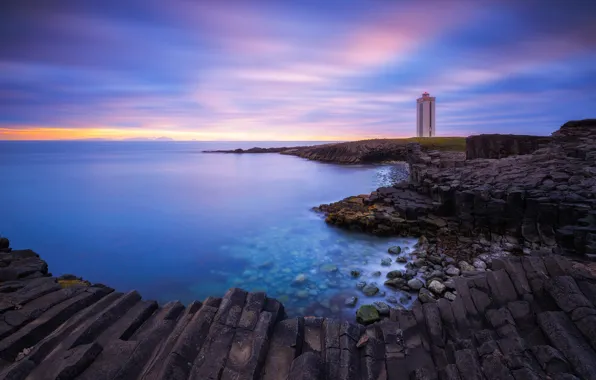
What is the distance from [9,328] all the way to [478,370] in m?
6.47

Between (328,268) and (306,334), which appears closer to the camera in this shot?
(306,334)

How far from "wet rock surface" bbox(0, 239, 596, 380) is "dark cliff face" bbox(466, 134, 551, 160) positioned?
66.0ft

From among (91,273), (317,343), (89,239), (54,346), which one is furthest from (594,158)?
(89,239)

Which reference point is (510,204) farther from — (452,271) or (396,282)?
(396,282)

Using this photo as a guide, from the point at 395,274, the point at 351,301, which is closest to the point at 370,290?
the point at 351,301

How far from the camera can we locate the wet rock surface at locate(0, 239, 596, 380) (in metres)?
3.56

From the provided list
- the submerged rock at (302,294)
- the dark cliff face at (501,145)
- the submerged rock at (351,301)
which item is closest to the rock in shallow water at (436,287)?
the submerged rock at (351,301)

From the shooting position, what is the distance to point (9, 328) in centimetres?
457

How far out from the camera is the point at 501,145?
22844 mm

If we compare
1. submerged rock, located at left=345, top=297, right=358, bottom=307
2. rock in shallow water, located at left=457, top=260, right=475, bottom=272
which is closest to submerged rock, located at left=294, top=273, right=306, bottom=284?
submerged rock, located at left=345, top=297, right=358, bottom=307

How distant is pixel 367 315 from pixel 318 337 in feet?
8.92

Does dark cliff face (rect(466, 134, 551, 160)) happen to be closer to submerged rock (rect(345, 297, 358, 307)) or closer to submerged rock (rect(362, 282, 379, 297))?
submerged rock (rect(362, 282, 379, 297))

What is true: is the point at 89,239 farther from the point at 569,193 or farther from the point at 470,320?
the point at 569,193

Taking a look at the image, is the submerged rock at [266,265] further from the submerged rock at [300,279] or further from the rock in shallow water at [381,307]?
the rock in shallow water at [381,307]
